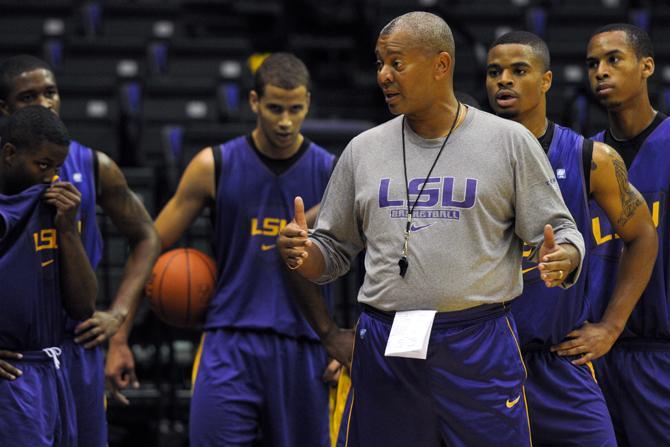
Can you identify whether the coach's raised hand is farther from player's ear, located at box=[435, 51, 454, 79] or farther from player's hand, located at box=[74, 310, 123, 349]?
player's hand, located at box=[74, 310, 123, 349]

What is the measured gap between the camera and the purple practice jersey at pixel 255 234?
4.76 m

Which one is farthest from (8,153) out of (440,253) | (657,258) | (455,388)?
(657,258)

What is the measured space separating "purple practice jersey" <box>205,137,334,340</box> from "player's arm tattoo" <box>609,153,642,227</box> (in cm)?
138

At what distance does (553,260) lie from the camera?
10.6ft

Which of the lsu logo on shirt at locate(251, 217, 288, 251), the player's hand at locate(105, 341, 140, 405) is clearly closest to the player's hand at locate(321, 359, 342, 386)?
the lsu logo on shirt at locate(251, 217, 288, 251)

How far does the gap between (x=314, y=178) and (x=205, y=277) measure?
0.67m

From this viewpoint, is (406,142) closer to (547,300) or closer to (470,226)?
(470,226)

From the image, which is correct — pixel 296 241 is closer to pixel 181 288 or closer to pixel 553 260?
pixel 553 260

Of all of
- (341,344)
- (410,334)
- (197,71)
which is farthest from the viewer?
(197,71)

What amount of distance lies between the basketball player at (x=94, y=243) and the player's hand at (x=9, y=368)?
1.15 ft

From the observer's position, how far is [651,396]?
14.6ft

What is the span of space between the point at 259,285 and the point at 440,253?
1.49 meters

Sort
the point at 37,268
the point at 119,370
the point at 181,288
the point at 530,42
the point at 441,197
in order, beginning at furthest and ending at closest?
1. the point at 181,288
2. the point at 119,370
3. the point at 530,42
4. the point at 37,268
5. the point at 441,197

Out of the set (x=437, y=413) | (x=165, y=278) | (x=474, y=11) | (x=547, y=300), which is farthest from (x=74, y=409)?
(x=474, y=11)
